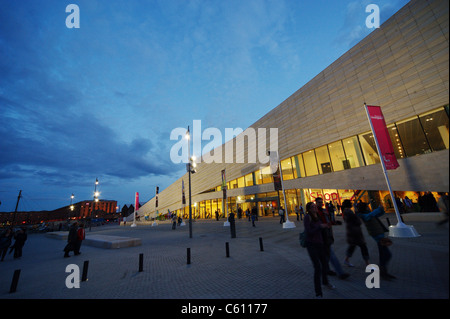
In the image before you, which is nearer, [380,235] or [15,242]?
[380,235]

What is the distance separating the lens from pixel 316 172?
2572 centimetres

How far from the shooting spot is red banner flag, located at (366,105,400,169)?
11039mm

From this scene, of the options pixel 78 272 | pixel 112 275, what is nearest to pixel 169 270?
pixel 112 275

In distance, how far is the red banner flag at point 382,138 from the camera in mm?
11039

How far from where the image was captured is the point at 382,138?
11367 mm

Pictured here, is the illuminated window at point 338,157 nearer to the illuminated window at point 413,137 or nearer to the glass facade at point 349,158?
the glass facade at point 349,158

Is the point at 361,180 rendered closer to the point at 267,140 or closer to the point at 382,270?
the point at 267,140

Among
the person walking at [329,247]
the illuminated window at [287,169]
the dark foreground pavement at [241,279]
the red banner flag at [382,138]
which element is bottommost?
the dark foreground pavement at [241,279]

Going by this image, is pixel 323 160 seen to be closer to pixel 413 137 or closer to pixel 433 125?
pixel 413 137

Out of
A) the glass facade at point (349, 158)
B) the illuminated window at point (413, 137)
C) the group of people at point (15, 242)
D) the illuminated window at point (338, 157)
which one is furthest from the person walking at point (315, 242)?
the illuminated window at point (338, 157)

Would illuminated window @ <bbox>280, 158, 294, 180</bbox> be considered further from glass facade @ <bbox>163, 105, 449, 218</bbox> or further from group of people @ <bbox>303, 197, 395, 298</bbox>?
group of people @ <bbox>303, 197, 395, 298</bbox>

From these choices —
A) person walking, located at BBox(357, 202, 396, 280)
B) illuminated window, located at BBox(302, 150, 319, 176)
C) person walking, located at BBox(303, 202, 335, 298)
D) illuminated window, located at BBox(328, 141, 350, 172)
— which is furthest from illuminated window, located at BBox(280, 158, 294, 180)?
person walking, located at BBox(303, 202, 335, 298)

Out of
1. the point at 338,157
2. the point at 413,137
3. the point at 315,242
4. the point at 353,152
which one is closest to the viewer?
the point at 315,242

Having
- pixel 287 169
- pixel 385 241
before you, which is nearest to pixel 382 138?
pixel 385 241
